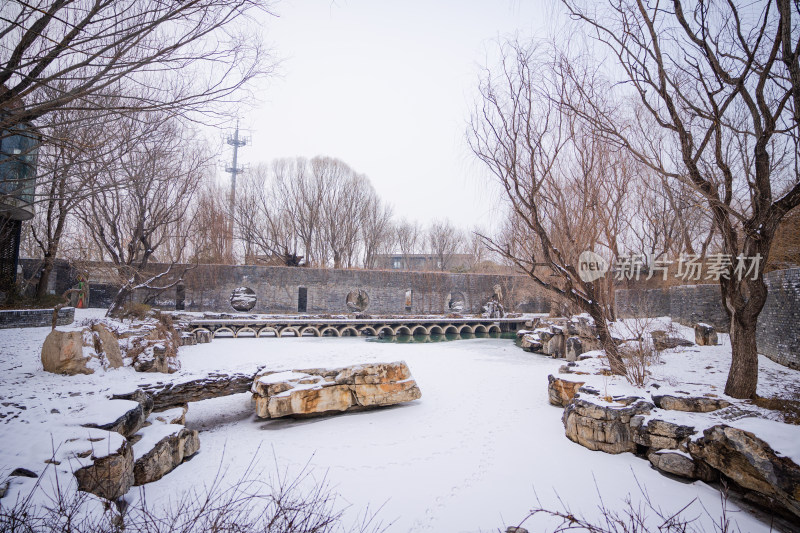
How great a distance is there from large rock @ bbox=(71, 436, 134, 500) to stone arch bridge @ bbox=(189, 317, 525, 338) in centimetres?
1043

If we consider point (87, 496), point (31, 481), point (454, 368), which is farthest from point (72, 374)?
point (454, 368)

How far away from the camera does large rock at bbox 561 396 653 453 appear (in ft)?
15.2

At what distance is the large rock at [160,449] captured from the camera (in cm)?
379

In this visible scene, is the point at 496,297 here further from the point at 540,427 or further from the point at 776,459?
the point at 776,459

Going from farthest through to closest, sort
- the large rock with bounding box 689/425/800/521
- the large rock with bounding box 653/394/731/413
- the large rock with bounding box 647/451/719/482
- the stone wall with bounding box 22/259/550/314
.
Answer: the stone wall with bounding box 22/259/550/314
the large rock with bounding box 653/394/731/413
the large rock with bounding box 647/451/719/482
the large rock with bounding box 689/425/800/521

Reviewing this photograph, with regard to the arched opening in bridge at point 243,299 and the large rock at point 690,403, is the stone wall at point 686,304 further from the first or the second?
the arched opening in bridge at point 243,299

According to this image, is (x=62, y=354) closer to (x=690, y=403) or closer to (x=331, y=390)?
(x=331, y=390)

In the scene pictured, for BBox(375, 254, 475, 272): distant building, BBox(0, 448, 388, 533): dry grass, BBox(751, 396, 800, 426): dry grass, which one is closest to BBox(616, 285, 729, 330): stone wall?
BBox(751, 396, 800, 426): dry grass

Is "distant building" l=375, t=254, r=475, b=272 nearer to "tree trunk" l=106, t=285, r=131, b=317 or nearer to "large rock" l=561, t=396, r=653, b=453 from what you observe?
"tree trunk" l=106, t=285, r=131, b=317

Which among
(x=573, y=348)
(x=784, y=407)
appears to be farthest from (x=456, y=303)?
(x=784, y=407)

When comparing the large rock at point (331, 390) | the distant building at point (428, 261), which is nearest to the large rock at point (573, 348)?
the large rock at point (331, 390)

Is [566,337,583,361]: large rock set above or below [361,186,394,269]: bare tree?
below

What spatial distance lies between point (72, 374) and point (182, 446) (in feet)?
6.93

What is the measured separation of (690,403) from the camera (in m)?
4.62
